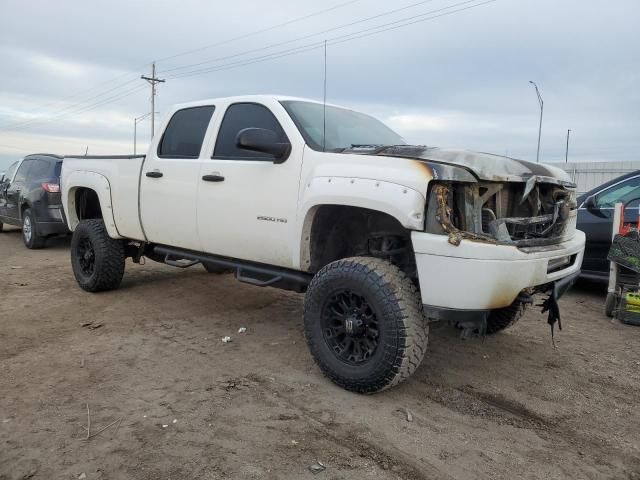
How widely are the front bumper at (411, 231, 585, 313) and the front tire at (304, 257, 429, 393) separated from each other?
7.1 inches

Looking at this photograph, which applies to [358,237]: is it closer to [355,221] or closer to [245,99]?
[355,221]

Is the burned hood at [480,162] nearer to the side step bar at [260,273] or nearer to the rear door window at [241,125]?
the rear door window at [241,125]

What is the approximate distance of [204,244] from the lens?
179 inches

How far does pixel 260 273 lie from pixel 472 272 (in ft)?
6.16

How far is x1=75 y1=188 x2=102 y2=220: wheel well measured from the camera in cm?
641

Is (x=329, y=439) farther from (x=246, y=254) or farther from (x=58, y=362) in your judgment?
(x=58, y=362)

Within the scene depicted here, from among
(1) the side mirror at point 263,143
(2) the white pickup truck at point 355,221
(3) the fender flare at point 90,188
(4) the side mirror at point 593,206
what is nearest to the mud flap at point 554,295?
(2) the white pickup truck at point 355,221

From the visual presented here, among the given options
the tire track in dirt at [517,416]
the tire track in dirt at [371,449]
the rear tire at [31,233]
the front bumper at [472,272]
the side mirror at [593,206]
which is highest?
the side mirror at [593,206]

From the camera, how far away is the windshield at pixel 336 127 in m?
3.92

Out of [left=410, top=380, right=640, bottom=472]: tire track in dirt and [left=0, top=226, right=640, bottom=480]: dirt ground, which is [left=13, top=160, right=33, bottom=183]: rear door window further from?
[left=410, top=380, right=640, bottom=472]: tire track in dirt

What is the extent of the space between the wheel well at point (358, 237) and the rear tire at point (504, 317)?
1212 mm

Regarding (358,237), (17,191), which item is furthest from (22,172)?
(358,237)

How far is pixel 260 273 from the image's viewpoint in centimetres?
427

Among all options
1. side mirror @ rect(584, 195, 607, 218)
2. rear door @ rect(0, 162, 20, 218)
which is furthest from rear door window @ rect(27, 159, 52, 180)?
side mirror @ rect(584, 195, 607, 218)
